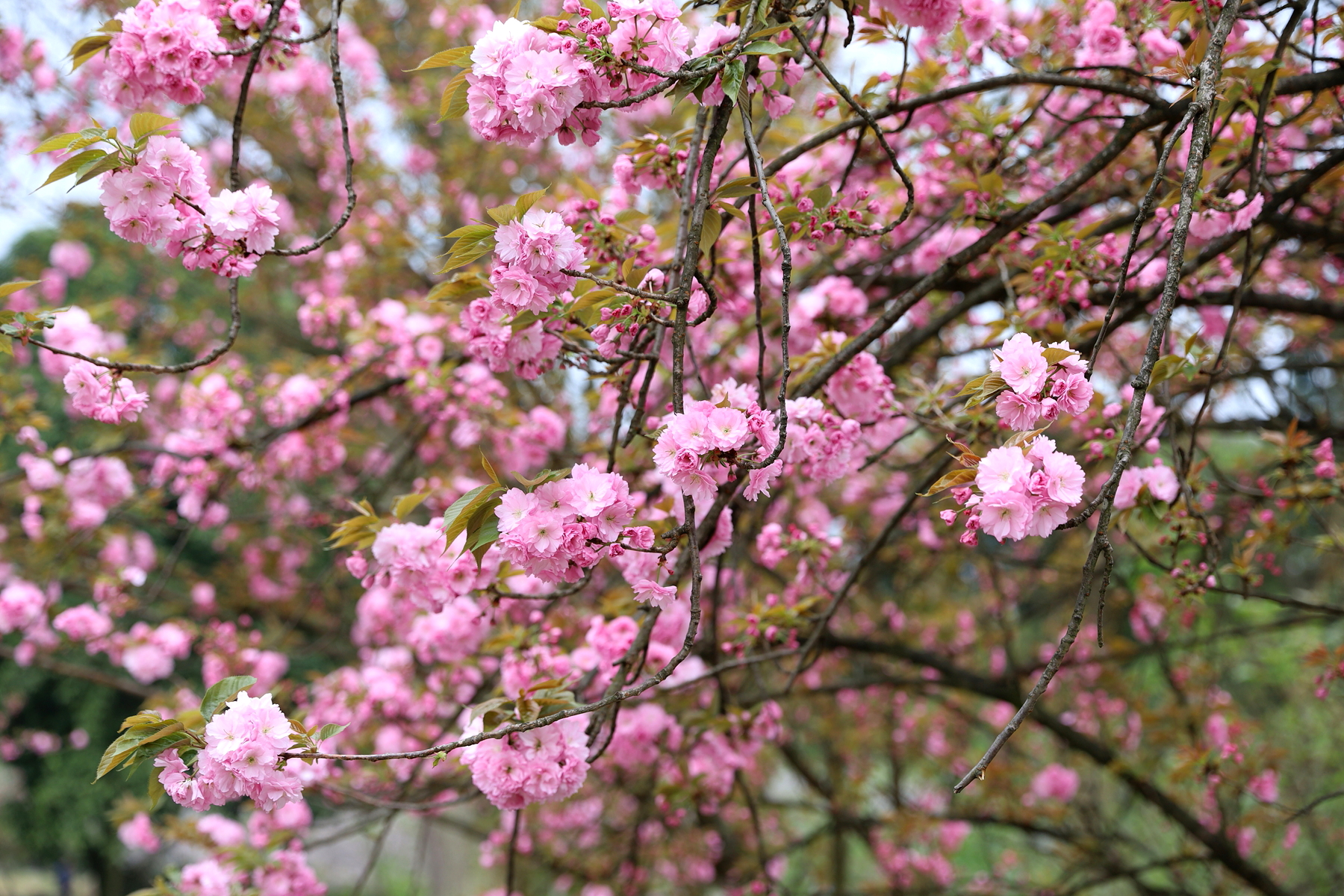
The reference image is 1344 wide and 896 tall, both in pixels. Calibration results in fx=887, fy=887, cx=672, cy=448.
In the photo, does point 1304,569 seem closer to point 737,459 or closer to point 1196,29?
point 1196,29

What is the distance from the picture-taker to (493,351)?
5.05ft

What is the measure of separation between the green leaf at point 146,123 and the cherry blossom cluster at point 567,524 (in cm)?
83

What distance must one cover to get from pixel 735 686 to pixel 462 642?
1430 millimetres

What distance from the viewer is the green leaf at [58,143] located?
1.33 m

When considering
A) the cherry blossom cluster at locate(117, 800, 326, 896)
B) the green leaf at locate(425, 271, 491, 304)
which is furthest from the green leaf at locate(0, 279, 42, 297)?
the cherry blossom cluster at locate(117, 800, 326, 896)

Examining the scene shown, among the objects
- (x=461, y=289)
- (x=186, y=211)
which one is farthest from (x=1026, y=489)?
(x=186, y=211)

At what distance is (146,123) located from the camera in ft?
4.58

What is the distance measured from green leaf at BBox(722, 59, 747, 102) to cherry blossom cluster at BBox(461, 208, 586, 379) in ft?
1.00

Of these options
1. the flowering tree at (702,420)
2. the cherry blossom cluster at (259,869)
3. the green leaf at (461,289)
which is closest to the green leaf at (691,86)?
the flowering tree at (702,420)

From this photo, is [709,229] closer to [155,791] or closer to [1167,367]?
[1167,367]

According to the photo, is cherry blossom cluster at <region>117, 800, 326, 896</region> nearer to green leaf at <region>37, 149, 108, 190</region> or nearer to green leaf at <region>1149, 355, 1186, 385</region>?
green leaf at <region>37, 149, 108, 190</region>

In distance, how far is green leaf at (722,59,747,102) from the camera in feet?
4.11

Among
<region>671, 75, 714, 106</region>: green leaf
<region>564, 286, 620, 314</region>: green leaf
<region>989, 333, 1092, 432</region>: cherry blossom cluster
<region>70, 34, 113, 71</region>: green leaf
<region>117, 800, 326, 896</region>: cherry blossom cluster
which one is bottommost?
<region>117, 800, 326, 896</region>: cherry blossom cluster

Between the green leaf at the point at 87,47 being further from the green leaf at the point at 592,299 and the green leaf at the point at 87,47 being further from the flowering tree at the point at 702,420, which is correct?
the green leaf at the point at 592,299
